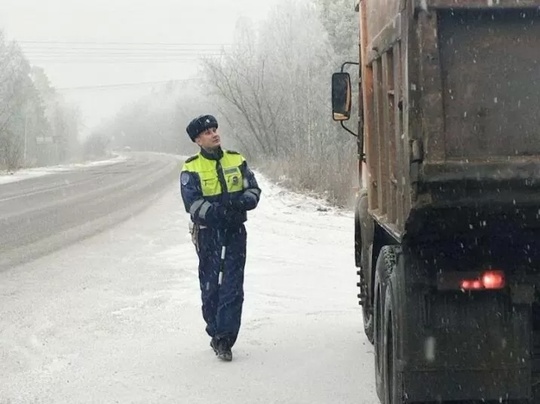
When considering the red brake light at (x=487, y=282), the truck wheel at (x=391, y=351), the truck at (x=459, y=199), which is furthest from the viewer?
the truck wheel at (x=391, y=351)

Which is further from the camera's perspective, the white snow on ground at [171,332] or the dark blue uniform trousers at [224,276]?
the dark blue uniform trousers at [224,276]

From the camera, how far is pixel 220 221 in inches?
223

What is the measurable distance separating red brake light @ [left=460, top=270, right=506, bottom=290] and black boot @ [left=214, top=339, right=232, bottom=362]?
2592 millimetres

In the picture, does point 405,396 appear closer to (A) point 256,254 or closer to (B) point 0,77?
(A) point 256,254

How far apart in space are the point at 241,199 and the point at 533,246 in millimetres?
2573

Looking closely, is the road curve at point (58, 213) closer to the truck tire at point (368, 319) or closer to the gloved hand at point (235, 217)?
the gloved hand at point (235, 217)

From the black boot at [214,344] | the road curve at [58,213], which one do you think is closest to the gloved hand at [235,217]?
the black boot at [214,344]

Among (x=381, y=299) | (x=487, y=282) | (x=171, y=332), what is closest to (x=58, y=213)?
(x=171, y=332)

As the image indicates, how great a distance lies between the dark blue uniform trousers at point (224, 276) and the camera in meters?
5.73

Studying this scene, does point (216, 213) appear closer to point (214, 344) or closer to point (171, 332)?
point (214, 344)

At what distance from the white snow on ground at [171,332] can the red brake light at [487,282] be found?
1586 mm

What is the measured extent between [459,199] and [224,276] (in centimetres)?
287

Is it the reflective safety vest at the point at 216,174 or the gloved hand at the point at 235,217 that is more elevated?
the reflective safety vest at the point at 216,174

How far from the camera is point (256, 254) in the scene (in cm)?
1102
